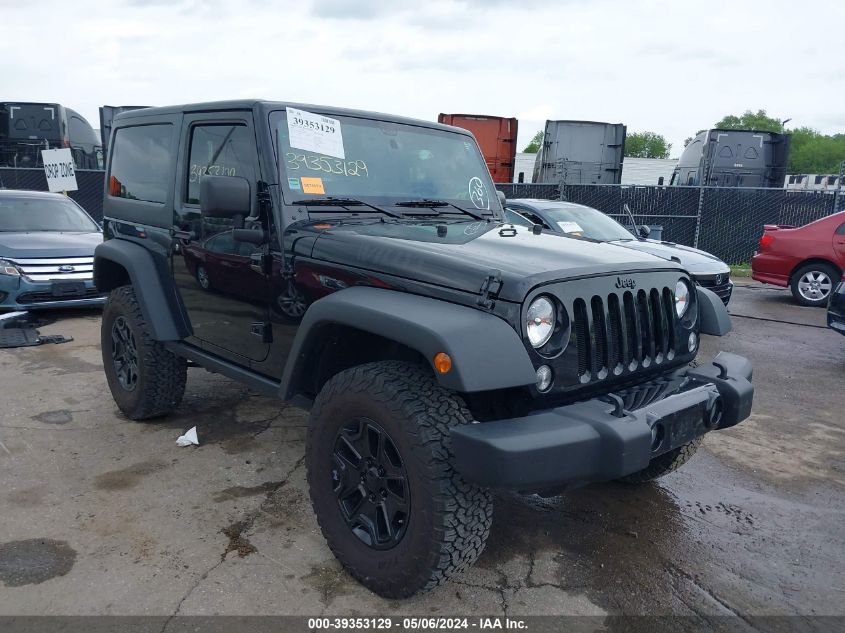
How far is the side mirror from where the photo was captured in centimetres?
305

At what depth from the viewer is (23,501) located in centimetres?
351


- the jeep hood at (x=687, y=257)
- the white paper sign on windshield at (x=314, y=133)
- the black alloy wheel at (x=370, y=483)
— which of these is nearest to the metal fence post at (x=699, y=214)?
the jeep hood at (x=687, y=257)

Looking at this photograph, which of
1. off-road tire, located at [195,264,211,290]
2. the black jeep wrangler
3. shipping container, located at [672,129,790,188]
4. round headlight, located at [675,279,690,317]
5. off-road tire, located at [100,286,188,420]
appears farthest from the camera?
shipping container, located at [672,129,790,188]

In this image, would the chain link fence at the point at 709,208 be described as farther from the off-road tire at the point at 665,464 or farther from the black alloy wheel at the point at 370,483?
the black alloy wheel at the point at 370,483

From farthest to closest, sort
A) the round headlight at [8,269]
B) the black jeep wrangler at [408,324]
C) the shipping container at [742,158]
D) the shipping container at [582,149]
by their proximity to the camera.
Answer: the shipping container at [582,149] → the shipping container at [742,158] → the round headlight at [8,269] → the black jeep wrangler at [408,324]

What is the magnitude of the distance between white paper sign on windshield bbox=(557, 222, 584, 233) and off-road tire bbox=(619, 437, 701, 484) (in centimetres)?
483

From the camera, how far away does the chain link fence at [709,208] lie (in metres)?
14.0

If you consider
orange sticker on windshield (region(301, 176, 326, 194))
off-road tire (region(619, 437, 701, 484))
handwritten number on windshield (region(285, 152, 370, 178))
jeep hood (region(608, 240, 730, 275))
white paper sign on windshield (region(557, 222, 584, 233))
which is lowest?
off-road tire (region(619, 437, 701, 484))

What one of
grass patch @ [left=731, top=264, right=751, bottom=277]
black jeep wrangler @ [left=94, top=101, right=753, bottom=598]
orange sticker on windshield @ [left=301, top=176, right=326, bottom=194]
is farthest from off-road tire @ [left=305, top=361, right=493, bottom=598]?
grass patch @ [left=731, top=264, right=751, bottom=277]

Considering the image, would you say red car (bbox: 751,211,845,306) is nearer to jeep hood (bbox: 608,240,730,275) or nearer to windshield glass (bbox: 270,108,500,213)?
jeep hood (bbox: 608,240,730,275)

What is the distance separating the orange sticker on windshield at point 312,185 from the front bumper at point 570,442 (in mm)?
1547

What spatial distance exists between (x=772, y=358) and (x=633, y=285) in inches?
196

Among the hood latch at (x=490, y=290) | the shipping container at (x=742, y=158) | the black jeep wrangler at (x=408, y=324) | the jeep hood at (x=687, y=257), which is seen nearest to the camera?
the black jeep wrangler at (x=408, y=324)

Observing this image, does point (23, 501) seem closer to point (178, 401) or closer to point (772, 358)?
point (178, 401)
